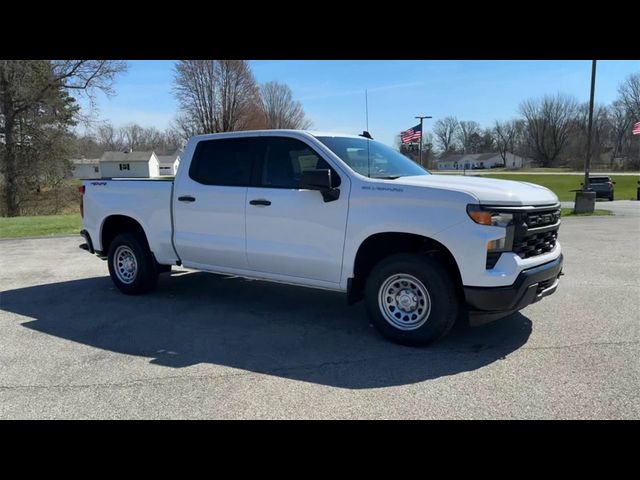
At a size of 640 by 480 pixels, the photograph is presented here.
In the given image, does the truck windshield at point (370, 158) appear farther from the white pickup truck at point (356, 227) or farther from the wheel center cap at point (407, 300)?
the wheel center cap at point (407, 300)

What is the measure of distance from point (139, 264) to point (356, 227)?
3.36 metres

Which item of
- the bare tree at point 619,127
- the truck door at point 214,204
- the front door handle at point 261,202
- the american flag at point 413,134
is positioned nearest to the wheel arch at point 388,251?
the front door handle at point 261,202

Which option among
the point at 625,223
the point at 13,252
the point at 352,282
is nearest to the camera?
the point at 352,282

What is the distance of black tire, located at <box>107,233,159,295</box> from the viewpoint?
252 inches

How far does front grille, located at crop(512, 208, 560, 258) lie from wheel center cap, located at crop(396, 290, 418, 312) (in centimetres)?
100

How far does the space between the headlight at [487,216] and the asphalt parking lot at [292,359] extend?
1.21 metres

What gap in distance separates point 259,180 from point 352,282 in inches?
63.8

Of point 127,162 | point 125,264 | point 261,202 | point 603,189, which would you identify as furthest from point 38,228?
point 127,162

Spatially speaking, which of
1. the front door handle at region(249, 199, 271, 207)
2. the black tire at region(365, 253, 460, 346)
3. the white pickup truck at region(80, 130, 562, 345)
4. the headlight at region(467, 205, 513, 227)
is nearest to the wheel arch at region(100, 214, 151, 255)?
the white pickup truck at region(80, 130, 562, 345)

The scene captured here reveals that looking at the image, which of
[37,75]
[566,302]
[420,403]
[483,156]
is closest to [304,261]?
[420,403]
